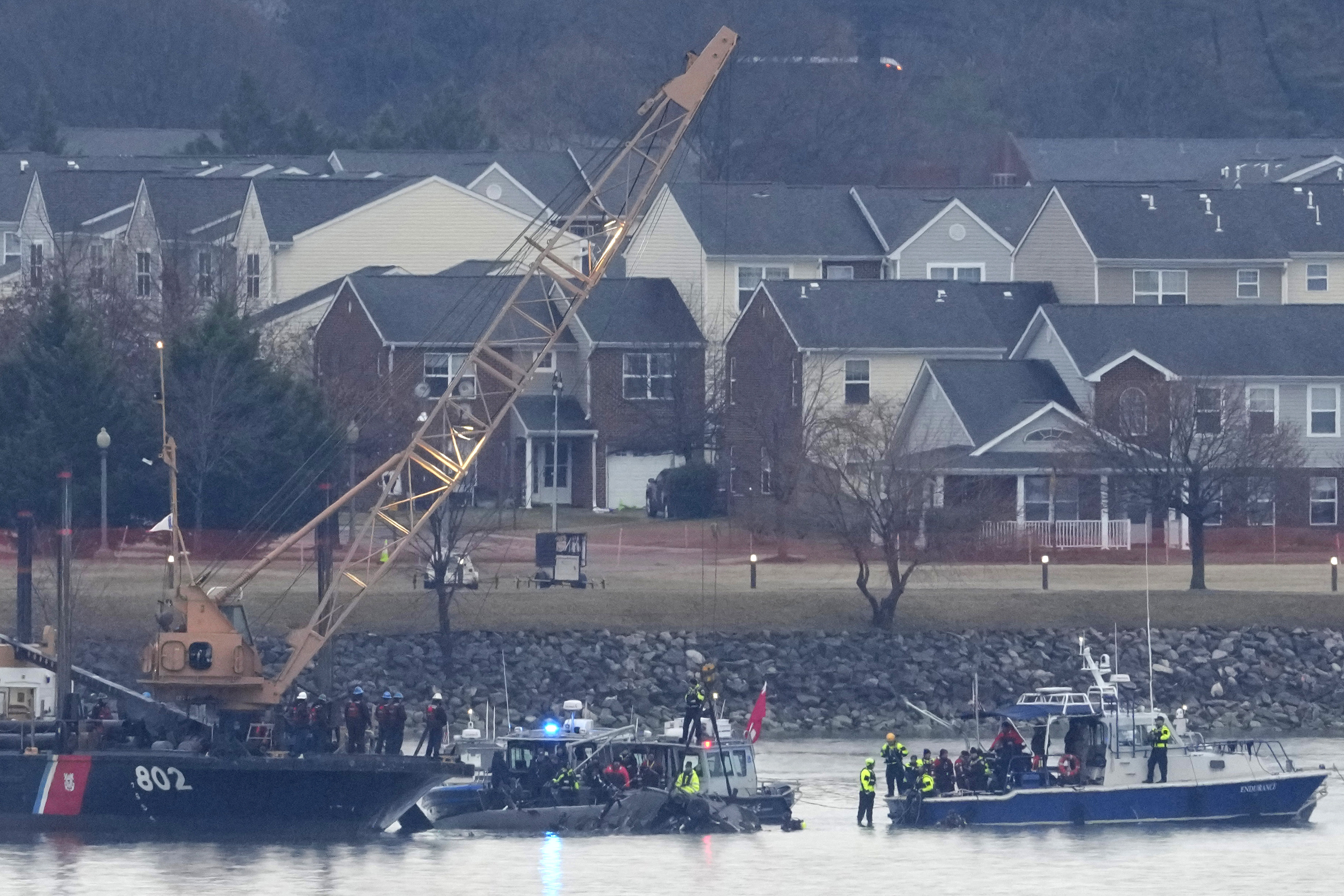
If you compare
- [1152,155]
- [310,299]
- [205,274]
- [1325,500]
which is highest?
[1152,155]

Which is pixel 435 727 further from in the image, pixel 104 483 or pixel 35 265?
pixel 35 265

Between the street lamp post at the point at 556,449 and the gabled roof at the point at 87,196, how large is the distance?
68.9ft

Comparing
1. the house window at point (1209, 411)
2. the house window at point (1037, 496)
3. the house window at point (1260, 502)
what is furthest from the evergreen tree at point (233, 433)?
the house window at point (1260, 502)

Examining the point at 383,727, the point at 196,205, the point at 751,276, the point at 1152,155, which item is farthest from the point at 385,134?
the point at 383,727

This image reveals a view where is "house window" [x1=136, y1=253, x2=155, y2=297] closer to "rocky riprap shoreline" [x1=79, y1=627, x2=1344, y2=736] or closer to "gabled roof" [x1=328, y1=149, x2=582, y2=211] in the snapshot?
"gabled roof" [x1=328, y1=149, x2=582, y2=211]

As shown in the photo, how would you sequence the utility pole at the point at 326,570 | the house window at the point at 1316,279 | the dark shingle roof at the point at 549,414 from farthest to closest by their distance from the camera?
the house window at the point at 1316,279 → the dark shingle roof at the point at 549,414 → the utility pole at the point at 326,570

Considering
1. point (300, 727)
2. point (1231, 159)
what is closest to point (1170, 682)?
point (300, 727)

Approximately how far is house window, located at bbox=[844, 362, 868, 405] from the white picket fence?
32.3ft

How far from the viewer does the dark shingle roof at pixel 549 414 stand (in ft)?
237

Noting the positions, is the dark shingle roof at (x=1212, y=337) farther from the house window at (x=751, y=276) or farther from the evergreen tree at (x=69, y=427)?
the evergreen tree at (x=69, y=427)

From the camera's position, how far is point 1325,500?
219 ft

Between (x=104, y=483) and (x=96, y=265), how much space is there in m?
24.2

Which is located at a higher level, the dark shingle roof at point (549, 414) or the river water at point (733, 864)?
the dark shingle roof at point (549, 414)

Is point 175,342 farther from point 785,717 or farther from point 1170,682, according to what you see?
point 1170,682
